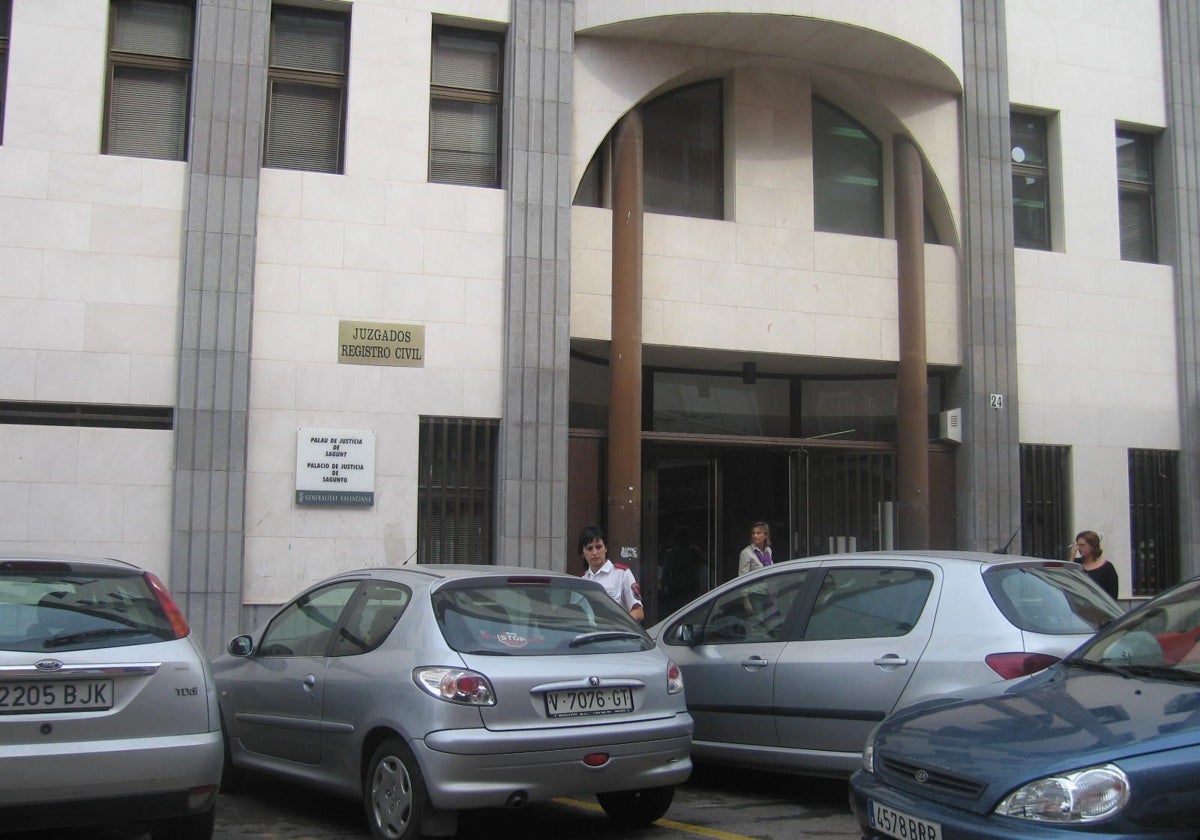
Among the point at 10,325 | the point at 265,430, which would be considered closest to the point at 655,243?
the point at 265,430

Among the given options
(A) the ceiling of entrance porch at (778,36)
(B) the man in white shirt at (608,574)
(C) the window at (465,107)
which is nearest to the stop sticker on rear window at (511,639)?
(B) the man in white shirt at (608,574)

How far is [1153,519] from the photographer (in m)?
15.4

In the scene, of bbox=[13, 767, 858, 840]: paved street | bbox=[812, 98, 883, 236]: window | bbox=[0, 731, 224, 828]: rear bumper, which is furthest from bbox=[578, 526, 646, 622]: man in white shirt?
bbox=[812, 98, 883, 236]: window

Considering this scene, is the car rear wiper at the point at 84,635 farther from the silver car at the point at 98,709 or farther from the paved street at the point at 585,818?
the paved street at the point at 585,818

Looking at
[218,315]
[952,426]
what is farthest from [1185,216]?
[218,315]

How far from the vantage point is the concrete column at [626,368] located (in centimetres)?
1271

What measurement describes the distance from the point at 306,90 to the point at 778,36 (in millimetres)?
5117

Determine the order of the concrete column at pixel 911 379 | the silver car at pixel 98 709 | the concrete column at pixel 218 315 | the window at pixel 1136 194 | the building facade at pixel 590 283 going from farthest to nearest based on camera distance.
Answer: the window at pixel 1136 194 < the concrete column at pixel 911 379 < the building facade at pixel 590 283 < the concrete column at pixel 218 315 < the silver car at pixel 98 709

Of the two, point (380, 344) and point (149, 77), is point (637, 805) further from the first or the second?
point (149, 77)

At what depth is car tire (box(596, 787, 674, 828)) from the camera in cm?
648

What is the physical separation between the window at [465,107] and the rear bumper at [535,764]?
8.14 metres

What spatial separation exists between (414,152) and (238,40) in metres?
2.03

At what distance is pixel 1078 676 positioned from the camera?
500 cm

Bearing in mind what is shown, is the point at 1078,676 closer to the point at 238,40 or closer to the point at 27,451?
the point at 27,451
